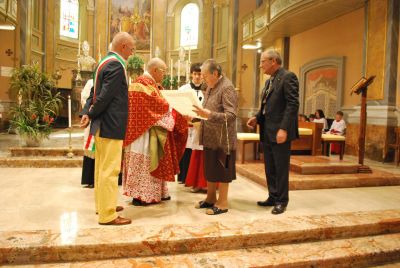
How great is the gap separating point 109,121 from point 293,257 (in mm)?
1716

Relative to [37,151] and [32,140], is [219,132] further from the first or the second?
[32,140]

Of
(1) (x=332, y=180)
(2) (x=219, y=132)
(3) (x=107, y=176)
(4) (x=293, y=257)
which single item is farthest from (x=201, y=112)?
(1) (x=332, y=180)

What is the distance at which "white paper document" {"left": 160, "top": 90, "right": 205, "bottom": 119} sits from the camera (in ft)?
9.24

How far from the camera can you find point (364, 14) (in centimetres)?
762

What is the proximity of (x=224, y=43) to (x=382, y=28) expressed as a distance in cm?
871

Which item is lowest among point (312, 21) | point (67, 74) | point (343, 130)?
point (343, 130)

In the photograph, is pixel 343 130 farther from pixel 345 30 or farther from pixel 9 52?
pixel 9 52

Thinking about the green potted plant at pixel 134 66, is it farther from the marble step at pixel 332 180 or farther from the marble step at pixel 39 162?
the marble step at pixel 332 180

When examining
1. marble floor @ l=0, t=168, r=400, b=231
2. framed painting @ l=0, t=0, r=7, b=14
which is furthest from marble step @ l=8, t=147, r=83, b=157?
framed painting @ l=0, t=0, r=7, b=14

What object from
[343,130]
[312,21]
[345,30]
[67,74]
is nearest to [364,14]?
[345,30]

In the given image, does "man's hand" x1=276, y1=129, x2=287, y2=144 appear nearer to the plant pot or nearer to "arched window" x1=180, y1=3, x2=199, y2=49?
the plant pot

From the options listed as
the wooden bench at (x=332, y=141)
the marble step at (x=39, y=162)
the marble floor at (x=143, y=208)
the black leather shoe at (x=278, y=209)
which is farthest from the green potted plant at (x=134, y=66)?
the black leather shoe at (x=278, y=209)

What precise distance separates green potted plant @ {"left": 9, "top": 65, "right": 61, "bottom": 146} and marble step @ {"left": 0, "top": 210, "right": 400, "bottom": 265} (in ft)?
12.2

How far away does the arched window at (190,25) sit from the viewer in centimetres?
1667
